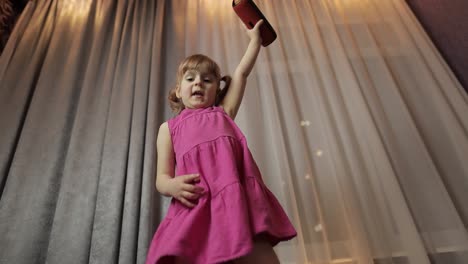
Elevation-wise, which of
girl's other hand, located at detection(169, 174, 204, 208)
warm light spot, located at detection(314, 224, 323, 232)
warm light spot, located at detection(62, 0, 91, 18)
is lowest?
warm light spot, located at detection(314, 224, 323, 232)

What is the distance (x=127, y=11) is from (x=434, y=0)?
4.30 ft

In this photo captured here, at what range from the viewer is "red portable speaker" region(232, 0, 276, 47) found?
777 mm

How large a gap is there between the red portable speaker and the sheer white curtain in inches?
11.7

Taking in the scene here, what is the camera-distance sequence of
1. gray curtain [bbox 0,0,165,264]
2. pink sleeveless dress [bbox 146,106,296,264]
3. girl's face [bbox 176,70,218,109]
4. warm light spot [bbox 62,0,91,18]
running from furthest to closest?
warm light spot [bbox 62,0,91,18] → gray curtain [bbox 0,0,165,264] → girl's face [bbox 176,70,218,109] → pink sleeveless dress [bbox 146,106,296,264]

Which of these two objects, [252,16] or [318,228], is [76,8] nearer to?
[252,16]

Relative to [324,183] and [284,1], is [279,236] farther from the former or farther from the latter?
[284,1]

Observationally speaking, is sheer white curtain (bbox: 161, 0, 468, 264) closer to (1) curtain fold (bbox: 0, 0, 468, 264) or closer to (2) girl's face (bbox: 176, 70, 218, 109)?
(1) curtain fold (bbox: 0, 0, 468, 264)

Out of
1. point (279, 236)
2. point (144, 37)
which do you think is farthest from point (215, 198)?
point (144, 37)

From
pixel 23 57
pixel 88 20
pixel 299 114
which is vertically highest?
pixel 88 20

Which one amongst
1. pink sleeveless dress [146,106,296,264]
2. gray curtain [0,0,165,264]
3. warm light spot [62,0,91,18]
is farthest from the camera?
warm light spot [62,0,91,18]

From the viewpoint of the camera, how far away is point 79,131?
0.97 m

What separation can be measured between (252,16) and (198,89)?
0.28 m

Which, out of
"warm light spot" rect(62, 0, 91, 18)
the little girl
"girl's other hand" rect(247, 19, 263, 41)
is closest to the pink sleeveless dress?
the little girl

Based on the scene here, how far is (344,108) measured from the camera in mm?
1026
